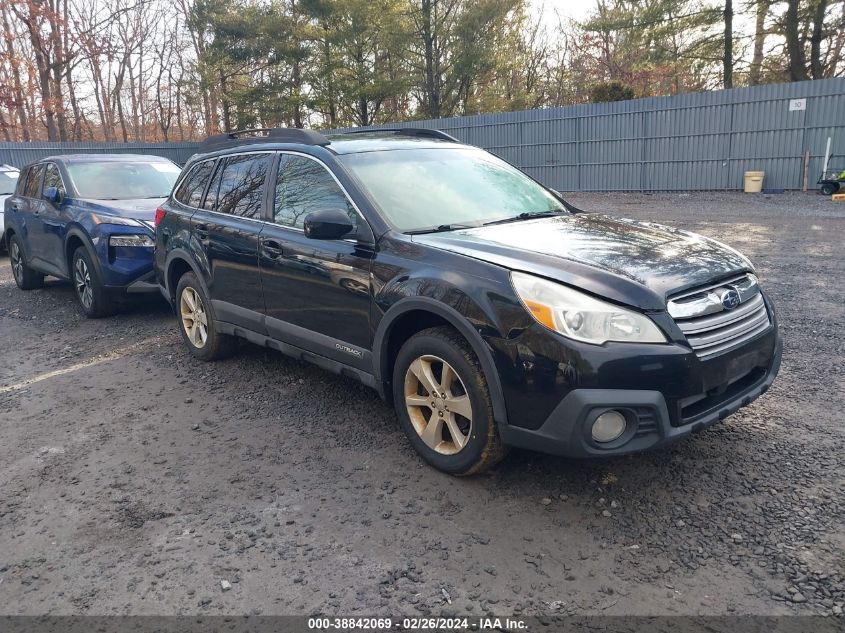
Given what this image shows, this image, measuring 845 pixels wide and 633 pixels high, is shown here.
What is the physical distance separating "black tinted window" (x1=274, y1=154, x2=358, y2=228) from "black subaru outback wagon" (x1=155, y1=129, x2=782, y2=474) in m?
0.01

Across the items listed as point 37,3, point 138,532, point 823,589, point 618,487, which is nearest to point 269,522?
point 138,532

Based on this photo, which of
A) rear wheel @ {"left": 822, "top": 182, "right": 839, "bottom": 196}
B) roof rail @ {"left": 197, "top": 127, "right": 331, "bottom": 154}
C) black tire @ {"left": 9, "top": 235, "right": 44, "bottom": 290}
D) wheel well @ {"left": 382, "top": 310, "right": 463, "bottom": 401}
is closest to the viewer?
wheel well @ {"left": 382, "top": 310, "right": 463, "bottom": 401}

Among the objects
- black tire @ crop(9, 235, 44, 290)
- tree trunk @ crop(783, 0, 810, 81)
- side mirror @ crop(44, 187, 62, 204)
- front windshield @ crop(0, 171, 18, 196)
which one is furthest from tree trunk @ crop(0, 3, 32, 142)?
tree trunk @ crop(783, 0, 810, 81)

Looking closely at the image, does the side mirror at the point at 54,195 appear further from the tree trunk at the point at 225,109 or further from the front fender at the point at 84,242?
the tree trunk at the point at 225,109

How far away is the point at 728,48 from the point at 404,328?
24348 millimetres

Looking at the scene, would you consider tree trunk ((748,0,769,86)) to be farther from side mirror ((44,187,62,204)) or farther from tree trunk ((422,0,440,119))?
side mirror ((44,187,62,204))

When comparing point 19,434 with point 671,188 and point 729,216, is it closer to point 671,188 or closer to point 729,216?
point 729,216

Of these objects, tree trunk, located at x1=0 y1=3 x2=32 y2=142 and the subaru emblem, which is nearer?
the subaru emblem

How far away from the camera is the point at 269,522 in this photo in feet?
10.5

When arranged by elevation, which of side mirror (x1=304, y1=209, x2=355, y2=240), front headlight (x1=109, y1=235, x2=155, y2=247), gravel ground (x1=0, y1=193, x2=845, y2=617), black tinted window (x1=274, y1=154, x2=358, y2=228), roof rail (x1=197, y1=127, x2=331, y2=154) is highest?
roof rail (x1=197, y1=127, x2=331, y2=154)

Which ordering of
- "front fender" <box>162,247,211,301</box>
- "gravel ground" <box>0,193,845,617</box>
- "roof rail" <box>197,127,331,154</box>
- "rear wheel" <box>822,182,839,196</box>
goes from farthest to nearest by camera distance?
1. "rear wheel" <box>822,182,839,196</box>
2. "front fender" <box>162,247,211,301</box>
3. "roof rail" <box>197,127,331,154</box>
4. "gravel ground" <box>0,193,845,617</box>

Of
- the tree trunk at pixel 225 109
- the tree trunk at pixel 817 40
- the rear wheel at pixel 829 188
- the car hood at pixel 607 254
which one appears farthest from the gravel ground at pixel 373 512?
the tree trunk at pixel 225 109

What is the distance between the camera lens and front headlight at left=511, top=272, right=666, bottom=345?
2.92 metres

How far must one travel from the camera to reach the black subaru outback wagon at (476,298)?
2932 mm
